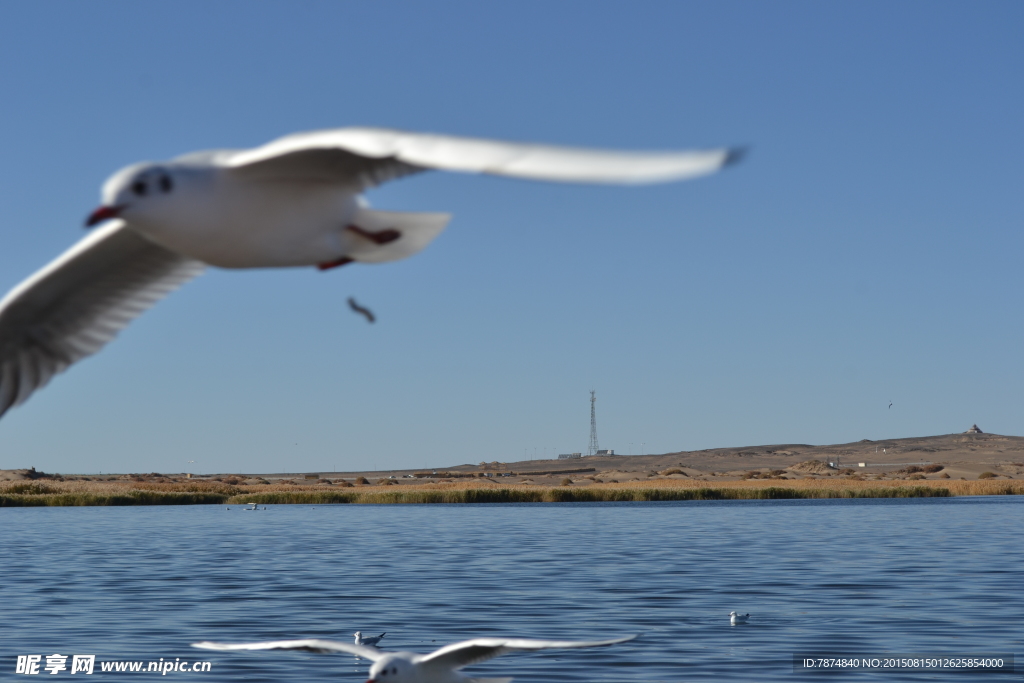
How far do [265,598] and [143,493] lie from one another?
55.7m

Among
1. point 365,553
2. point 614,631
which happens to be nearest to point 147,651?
point 614,631

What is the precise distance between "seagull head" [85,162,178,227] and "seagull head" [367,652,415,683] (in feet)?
36.7

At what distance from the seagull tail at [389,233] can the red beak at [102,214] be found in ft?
2.03

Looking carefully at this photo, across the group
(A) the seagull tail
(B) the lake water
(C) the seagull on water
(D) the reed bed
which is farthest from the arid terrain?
(A) the seagull tail

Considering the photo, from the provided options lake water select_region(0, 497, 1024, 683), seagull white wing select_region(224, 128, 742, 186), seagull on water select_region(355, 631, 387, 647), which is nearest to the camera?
seagull white wing select_region(224, 128, 742, 186)

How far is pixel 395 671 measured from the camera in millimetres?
12844

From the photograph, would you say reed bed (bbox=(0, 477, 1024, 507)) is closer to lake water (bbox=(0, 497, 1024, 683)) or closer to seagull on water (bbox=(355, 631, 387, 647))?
lake water (bbox=(0, 497, 1024, 683))

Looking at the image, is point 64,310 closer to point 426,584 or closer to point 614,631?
point 614,631

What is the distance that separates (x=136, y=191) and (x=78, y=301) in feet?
5.71

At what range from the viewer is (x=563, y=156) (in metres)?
1.86

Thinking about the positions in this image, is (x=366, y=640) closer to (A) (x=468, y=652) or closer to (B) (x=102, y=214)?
(A) (x=468, y=652)

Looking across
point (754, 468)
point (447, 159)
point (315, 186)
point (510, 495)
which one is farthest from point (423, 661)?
point (754, 468)

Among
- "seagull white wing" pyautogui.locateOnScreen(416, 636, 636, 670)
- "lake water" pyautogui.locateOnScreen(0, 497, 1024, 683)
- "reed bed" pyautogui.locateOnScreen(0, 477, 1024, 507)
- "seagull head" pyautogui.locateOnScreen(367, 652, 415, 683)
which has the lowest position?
"lake water" pyautogui.locateOnScreen(0, 497, 1024, 683)

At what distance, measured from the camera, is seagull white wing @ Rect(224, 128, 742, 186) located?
167cm
